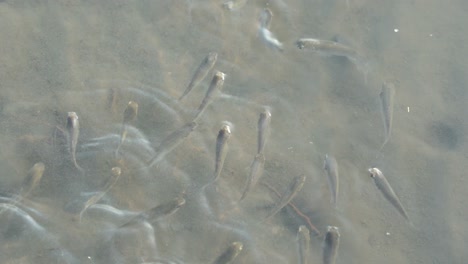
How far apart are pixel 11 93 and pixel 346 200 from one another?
3787 millimetres

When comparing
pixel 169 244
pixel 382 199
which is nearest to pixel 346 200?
pixel 382 199

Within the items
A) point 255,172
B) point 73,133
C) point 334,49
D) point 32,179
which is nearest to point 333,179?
point 255,172

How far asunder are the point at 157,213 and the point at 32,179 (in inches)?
50.3

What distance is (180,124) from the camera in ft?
18.1

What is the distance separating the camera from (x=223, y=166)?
5367 mm

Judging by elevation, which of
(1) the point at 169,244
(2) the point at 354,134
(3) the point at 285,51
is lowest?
(1) the point at 169,244

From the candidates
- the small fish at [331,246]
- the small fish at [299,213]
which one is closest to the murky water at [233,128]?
the small fish at [299,213]

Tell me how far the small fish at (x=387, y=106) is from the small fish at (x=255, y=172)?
1410 mm

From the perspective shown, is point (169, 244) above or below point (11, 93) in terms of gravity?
below

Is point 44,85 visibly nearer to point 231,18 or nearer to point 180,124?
point 180,124

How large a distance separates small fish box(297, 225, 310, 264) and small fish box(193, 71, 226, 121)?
1686 mm

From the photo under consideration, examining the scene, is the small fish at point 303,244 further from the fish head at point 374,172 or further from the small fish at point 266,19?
the small fish at point 266,19

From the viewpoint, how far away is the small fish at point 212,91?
5.59 m

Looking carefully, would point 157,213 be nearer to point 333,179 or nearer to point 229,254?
point 229,254
